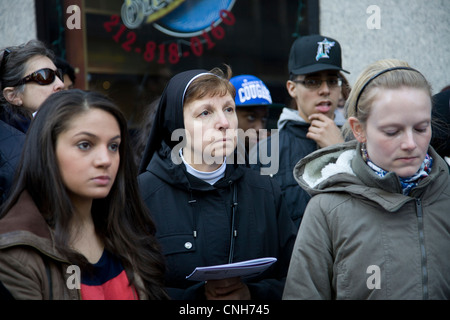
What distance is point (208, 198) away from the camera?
2.77 m

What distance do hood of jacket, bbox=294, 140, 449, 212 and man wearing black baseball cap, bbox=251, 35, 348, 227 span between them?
102cm

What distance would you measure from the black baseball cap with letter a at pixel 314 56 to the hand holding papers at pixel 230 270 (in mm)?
1908

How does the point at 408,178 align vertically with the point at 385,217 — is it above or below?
above

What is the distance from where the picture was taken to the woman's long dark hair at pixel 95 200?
6.64 feet

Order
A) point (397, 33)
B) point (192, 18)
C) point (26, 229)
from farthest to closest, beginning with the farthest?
point (192, 18), point (397, 33), point (26, 229)

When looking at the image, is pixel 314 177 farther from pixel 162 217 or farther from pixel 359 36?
pixel 359 36

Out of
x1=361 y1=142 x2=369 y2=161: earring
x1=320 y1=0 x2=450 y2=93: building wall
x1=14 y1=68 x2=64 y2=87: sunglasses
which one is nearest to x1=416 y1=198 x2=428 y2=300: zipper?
x1=361 y1=142 x2=369 y2=161: earring

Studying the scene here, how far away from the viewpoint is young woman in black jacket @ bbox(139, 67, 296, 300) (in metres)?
2.66

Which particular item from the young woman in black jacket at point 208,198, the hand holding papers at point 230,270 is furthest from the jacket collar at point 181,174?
the hand holding papers at point 230,270

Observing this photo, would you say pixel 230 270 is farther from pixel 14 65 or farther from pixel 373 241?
pixel 14 65

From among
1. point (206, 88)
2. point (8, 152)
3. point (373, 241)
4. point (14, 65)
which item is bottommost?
point (373, 241)

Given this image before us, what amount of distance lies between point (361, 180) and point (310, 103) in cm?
156

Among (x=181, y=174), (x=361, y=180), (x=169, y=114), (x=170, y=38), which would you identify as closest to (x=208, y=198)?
(x=181, y=174)

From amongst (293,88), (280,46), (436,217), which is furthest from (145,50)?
(436,217)
